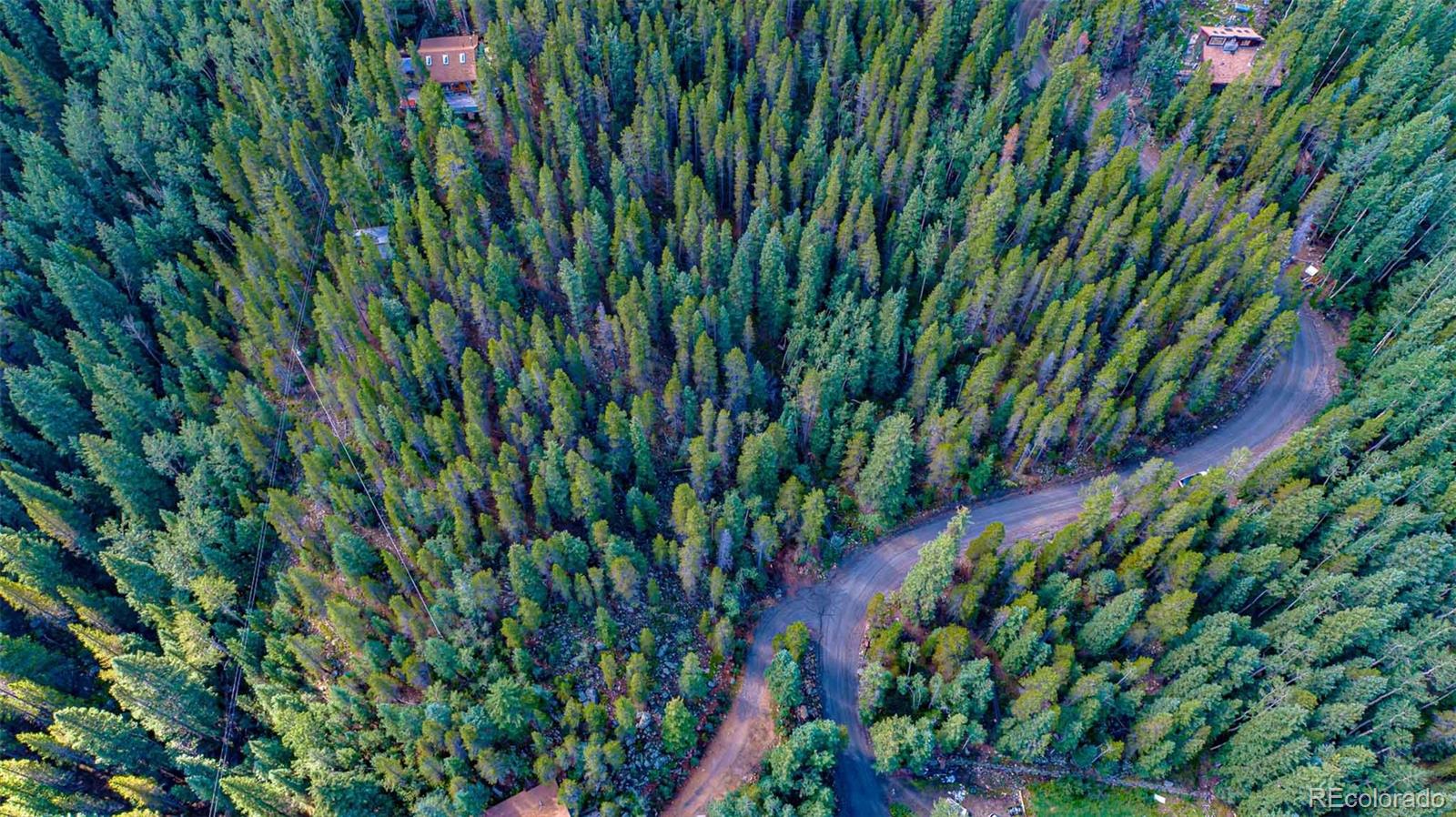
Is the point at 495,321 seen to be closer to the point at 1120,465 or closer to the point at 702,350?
the point at 702,350

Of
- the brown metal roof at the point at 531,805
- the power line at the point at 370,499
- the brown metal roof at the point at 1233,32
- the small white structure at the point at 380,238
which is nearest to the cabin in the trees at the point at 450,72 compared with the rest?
the small white structure at the point at 380,238

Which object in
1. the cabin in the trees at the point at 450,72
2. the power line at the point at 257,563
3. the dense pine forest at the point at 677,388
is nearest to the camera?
the power line at the point at 257,563

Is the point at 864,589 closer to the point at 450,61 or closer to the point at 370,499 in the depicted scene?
the point at 370,499

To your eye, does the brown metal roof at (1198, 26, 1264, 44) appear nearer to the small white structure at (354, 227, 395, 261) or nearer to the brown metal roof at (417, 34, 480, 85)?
the brown metal roof at (417, 34, 480, 85)

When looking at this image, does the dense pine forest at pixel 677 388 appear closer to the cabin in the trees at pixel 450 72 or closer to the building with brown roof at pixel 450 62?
the cabin in the trees at pixel 450 72

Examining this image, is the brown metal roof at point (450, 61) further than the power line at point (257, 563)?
Yes

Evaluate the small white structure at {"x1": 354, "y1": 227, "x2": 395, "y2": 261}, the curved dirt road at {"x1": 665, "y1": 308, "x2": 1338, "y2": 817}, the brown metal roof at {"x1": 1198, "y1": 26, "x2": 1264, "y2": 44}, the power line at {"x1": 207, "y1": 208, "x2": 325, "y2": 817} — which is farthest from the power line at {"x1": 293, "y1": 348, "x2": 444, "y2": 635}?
the brown metal roof at {"x1": 1198, "y1": 26, "x2": 1264, "y2": 44}
